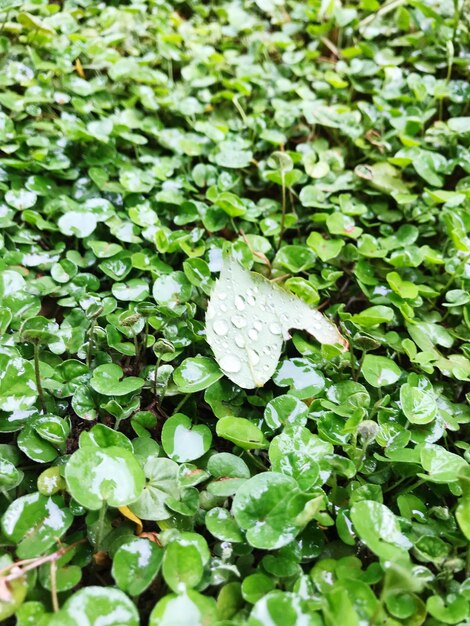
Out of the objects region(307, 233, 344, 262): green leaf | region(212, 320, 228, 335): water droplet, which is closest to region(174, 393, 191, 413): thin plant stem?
region(212, 320, 228, 335): water droplet

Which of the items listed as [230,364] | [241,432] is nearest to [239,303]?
[230,364]

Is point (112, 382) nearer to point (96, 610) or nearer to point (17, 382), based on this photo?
point (17, 382)

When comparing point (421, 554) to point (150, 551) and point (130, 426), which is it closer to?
point (150, 551)

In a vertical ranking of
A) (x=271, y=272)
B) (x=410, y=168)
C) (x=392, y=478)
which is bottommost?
(x=392, y=478)

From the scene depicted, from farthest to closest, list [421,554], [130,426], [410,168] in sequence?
[410,168] < [130,426] < [421,554]

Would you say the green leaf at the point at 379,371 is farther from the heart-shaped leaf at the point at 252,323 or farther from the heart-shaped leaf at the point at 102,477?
the heart-shaped leaf at the point at 102,477

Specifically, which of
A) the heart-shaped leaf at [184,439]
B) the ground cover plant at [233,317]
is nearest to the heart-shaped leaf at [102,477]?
the ground cover plant at [233,317]

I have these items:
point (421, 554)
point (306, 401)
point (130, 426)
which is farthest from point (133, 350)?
point (421, 554)
